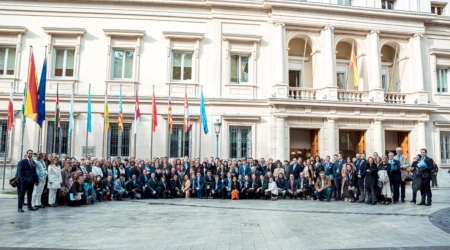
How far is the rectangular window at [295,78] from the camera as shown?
946 inches

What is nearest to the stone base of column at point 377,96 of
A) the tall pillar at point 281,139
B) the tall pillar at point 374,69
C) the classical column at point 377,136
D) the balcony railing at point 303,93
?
the tall pillar at point 374,69

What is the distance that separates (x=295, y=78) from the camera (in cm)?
2417

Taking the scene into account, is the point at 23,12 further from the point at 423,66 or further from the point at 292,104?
the point at 423,66

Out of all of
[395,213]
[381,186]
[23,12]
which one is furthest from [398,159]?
[23,12]

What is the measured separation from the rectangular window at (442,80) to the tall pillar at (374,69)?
5.25m

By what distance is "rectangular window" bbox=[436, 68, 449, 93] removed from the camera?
2492cm

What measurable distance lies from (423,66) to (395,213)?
16674 mm

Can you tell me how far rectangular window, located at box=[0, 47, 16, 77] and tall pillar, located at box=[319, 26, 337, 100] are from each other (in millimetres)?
18271

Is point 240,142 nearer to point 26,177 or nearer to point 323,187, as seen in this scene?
point 323,187

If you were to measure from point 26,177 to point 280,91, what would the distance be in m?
14.3

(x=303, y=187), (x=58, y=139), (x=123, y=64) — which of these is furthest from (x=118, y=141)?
(x=303, y=187)

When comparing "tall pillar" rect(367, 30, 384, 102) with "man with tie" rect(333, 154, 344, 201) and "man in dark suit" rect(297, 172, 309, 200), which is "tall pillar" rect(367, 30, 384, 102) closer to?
"man with tie" rect(333, 154, 344, 201)

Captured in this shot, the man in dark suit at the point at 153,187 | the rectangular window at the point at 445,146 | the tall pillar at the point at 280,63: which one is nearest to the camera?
the man in dark suit at the point at 153,187

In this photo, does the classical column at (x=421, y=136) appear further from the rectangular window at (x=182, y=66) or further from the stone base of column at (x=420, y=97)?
the rectangular window at (x=182, y=66)
